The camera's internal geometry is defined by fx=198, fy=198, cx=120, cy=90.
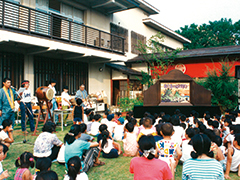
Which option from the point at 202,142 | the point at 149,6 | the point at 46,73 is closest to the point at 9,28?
the point at 46,73

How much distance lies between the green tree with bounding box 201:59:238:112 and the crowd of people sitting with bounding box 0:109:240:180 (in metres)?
5.52

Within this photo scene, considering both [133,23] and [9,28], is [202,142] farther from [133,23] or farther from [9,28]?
[133,23]

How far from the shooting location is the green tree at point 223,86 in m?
11.2

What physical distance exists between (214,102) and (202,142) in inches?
405

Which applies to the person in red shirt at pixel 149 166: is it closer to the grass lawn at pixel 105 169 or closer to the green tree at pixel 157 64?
the grass lawn at pixel 105 169

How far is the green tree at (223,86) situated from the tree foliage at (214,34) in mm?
Answer: 24856

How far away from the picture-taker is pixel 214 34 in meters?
37.2

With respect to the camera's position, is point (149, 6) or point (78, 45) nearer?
point (78, 45)

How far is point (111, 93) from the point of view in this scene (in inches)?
579

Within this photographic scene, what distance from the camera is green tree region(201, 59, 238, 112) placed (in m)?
11.2

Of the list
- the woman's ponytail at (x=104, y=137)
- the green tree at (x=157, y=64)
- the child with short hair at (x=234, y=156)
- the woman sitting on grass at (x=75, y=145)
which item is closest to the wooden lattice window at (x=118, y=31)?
the green tree at (x=157, y=64)

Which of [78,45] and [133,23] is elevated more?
[133,23]

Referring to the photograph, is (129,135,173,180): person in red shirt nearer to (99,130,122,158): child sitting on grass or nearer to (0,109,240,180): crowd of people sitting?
(0,109,240,180): crowd of people sitting

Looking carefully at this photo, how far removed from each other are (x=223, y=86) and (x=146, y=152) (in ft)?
34.9
